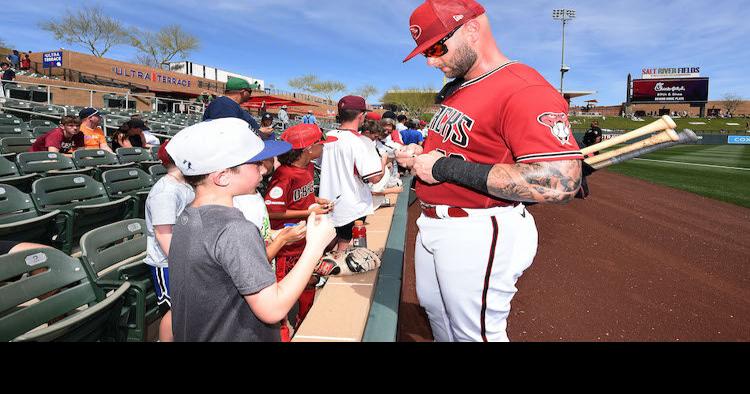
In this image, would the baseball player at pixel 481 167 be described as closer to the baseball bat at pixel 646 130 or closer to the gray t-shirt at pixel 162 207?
the baseball bat at pixel 646 130

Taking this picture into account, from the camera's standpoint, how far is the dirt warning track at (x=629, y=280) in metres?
3.64

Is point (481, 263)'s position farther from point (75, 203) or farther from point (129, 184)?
point (129, 184)

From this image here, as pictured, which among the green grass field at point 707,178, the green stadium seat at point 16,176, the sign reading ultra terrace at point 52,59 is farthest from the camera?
the sign reading ultra terrace at point 52,59

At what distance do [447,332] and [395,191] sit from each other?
5055mm

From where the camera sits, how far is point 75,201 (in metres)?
4.35

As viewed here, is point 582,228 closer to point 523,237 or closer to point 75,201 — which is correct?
point 523,237

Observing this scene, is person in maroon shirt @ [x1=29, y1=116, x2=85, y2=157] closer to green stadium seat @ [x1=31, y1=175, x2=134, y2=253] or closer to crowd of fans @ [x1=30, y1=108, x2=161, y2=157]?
crowd of fans @ [x1=30, y1=108, x2=161, y2=157]

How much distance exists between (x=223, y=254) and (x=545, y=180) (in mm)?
1178

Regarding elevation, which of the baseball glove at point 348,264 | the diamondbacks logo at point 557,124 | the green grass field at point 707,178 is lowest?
the baseball glove at point 348,264

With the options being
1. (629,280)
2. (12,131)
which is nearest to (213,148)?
(629,280)

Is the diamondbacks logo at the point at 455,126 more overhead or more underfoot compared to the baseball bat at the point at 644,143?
more overhead

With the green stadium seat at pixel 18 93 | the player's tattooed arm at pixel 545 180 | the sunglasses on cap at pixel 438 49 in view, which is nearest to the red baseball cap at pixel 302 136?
the sunglasses on cap at pixel 438 49

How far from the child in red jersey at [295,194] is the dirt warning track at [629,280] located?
1.14 m

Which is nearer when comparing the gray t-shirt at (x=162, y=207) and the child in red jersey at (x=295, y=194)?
the gray t-shirt at (x=162, y=207)
